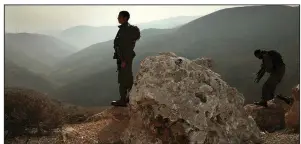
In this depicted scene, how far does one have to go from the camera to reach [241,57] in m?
6.42

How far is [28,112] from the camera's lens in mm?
5734

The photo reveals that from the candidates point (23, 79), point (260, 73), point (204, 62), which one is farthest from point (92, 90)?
point (260, 73)

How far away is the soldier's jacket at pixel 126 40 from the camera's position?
564 centimetres

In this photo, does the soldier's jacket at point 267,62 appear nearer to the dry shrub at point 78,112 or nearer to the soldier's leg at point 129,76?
the soldier's leg at point 129,76

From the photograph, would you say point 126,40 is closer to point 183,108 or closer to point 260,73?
point 183,108

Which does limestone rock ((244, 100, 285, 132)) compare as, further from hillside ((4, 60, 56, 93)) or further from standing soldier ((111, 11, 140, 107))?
hillside ((4, 60, 56, 93))

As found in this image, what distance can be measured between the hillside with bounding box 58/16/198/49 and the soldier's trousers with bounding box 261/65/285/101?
1.68 meters

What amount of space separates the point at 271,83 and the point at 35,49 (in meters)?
3.88

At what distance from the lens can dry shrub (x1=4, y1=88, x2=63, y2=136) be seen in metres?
5.58

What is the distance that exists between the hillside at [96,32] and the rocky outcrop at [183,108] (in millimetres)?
1169

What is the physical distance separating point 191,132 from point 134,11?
208 cm

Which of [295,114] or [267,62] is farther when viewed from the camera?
[267,62]

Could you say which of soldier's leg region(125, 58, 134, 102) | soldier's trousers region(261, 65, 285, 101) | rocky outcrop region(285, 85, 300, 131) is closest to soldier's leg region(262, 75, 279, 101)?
soldier's trousers region(261, 65, 285, 101)

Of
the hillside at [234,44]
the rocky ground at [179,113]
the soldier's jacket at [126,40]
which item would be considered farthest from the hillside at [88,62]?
the rocky ground at [179,113]
